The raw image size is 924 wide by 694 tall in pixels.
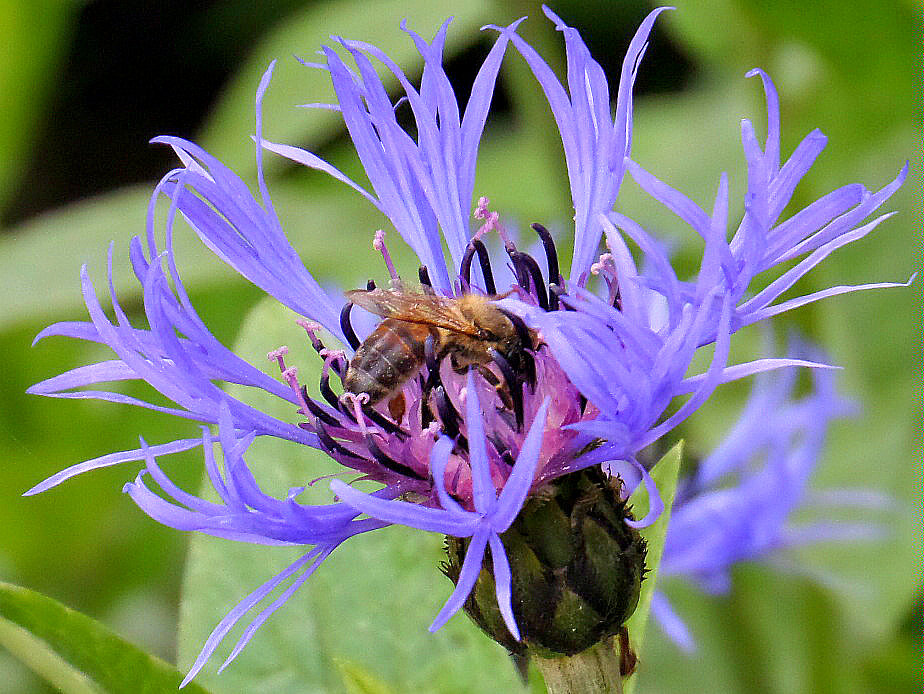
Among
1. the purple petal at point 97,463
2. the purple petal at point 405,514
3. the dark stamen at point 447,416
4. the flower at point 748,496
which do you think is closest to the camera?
the purple petal at point 405,514

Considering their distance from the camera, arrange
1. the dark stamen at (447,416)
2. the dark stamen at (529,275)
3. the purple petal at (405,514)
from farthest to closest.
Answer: the dark stamen at (529,275) → the dark stamen at (447,416) → the purple petal at (405,514)

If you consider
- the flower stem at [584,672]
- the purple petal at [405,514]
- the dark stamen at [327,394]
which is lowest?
the flower stem at [584,672]

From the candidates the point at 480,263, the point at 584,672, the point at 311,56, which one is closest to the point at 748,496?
the point at 480,263

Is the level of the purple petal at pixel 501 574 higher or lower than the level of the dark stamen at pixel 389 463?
higher

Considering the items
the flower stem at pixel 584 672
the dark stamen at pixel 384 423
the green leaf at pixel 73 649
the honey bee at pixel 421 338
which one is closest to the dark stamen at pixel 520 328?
the honey bee at pixel 421 338

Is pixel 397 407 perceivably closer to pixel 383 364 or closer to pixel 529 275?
pixel 383 364

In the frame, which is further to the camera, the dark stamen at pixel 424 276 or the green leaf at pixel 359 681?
the dark stamen at pixel 424 276

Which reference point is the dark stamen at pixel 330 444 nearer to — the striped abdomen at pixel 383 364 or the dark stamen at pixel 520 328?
the striped abdomen at pixel 383 364

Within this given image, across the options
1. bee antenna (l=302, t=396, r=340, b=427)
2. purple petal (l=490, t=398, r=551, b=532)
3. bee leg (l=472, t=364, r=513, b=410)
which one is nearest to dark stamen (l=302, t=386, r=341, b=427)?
bee antenna (l=302, t=396, r=340, b=427)
